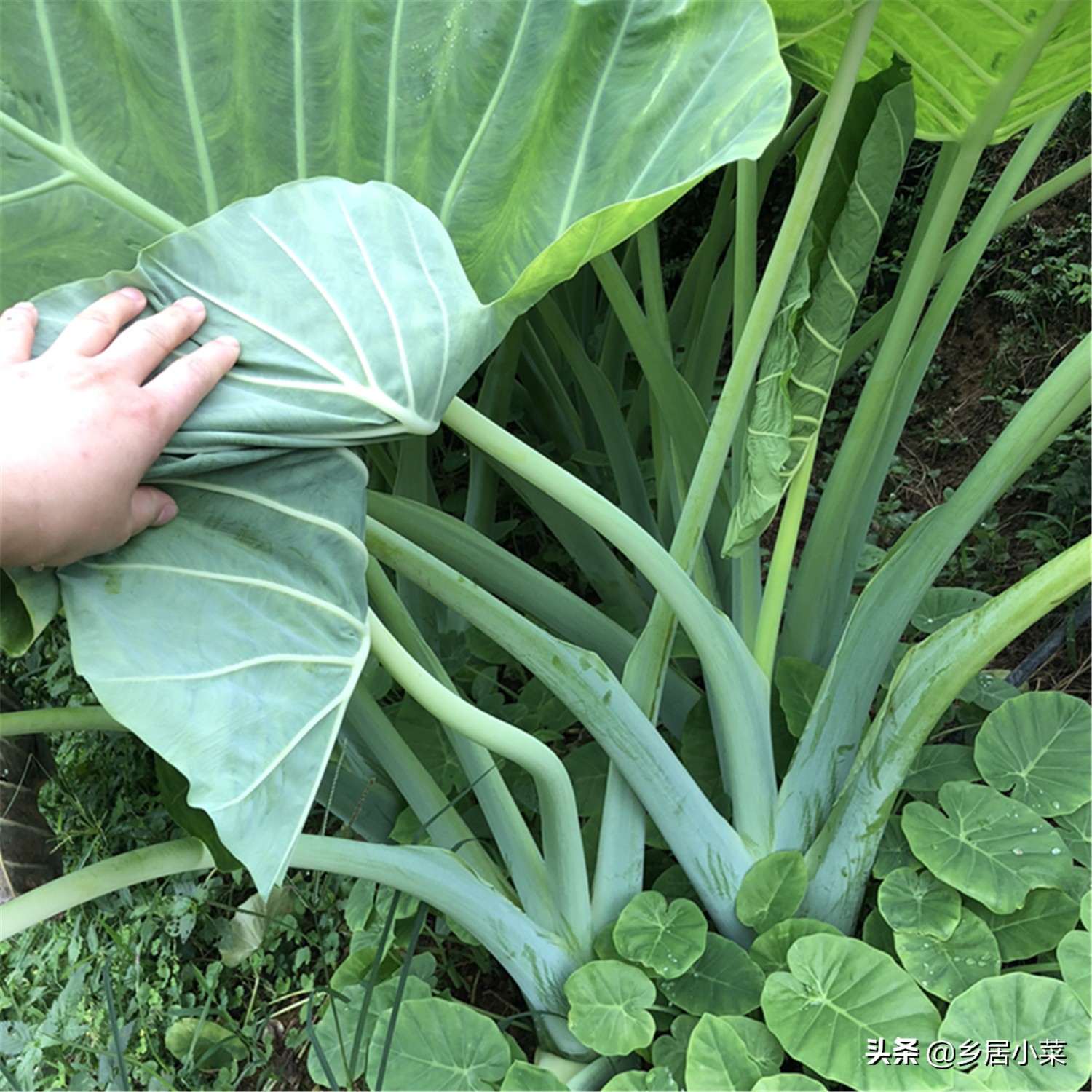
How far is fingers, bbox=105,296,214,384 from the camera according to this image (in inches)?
22.2

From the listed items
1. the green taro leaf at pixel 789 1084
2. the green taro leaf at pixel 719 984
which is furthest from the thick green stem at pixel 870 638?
the green taro leaf at pixel 789 1084

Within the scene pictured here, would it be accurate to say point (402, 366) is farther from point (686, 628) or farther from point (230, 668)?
point (686, 628)

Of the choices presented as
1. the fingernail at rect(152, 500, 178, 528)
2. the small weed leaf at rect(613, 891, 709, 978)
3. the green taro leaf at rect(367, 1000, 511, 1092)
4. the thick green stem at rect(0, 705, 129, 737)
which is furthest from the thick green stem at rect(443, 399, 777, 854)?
the thick green stem at rect(0, 705, 129, 737)

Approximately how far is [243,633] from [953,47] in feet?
2.87

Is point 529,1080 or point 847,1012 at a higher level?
point 847,1012

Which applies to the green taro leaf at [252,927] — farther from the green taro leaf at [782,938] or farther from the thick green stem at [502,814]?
the green taro leaf at [782,938]

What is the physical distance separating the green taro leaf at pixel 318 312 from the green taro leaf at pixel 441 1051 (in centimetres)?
62

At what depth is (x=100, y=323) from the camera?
0.58 meters

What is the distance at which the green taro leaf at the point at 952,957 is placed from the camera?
0.84 meters

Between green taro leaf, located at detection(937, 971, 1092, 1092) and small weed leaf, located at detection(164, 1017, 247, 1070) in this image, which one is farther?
small weed leaf, located at detection(164, 1017, 247, 1070)

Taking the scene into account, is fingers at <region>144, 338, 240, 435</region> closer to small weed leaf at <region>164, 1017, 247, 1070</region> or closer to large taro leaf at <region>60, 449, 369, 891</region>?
large taro leaf at <region>60, 449, 369, 891</region>

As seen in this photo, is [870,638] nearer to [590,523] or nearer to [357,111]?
[590,523]

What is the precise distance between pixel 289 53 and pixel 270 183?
10 cm

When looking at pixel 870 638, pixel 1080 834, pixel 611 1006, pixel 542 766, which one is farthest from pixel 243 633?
pixel 1080 834
